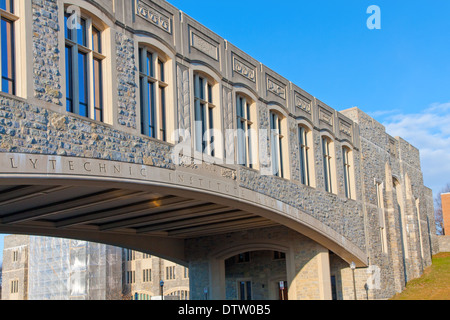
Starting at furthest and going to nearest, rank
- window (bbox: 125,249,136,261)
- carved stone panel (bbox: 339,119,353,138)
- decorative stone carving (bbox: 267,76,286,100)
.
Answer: window (bbox: 125,249,136,261) → carved stone panel (bbox: 339,119,353,138) → decorative stone carving (bbox: 267,76,286,100)

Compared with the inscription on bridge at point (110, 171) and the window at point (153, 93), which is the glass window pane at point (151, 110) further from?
the inscription on bridge at point (110, 171)

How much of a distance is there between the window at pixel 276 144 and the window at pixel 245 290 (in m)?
11.2

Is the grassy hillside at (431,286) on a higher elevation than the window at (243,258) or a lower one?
lower

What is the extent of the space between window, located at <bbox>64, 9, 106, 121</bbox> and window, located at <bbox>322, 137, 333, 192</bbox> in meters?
15.3

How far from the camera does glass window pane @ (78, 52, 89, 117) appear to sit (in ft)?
49.2

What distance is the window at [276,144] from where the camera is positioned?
2354 centimetres

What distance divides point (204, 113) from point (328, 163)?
11.0 m

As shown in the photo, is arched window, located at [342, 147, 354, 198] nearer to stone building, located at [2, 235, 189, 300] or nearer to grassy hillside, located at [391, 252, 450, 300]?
grassy hillside, located at [391, 252, 450, 300]

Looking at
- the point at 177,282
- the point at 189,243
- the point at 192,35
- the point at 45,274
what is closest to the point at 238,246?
the point at 189,243

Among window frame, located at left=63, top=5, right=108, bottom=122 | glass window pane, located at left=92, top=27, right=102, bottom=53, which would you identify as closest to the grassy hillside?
window frame, located at left=63, top=5, right=108, bottom=122

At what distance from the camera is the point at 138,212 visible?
21938 millimetres

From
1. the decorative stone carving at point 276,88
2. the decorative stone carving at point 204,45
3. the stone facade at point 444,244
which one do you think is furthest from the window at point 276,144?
the stone facade at point 444,244

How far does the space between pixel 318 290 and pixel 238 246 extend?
16.0ft

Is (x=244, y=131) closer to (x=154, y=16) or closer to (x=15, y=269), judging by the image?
(x=154, y=16)
